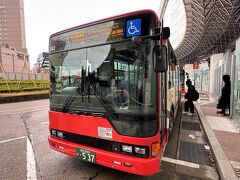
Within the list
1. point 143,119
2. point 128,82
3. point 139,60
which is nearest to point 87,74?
point 128,82

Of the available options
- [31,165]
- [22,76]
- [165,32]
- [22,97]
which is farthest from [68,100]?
[22,76]

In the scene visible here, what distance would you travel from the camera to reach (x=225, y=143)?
16.0 ft

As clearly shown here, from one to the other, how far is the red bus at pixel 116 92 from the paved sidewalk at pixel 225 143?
159 cm

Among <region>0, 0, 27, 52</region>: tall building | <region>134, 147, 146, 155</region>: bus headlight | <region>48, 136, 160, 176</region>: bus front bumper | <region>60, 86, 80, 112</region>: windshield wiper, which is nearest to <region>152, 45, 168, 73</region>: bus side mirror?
<region>134, 147, 146, 155</region>: bus headlight

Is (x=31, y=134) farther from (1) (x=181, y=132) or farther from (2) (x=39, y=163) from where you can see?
(1) (x=181, y=132)

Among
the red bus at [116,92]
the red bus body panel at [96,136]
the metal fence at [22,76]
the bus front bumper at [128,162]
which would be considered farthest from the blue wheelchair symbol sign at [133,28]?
the metal fence at [22,76]

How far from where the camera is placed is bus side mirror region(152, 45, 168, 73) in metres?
2.51

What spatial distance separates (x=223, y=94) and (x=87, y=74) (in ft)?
25.0

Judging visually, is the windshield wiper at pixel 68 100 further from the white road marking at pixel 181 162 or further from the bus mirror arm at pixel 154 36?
the white road marking at pixel 181 162

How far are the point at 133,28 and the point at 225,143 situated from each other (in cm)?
414

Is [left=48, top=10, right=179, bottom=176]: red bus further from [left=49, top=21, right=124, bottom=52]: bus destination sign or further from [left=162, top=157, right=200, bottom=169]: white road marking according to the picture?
[left=162, top=157, right=200, bottom=169]: white road marking

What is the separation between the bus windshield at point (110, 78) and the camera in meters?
2.71

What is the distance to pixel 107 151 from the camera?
2.96 m

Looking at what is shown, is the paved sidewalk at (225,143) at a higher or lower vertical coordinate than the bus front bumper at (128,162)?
lower
